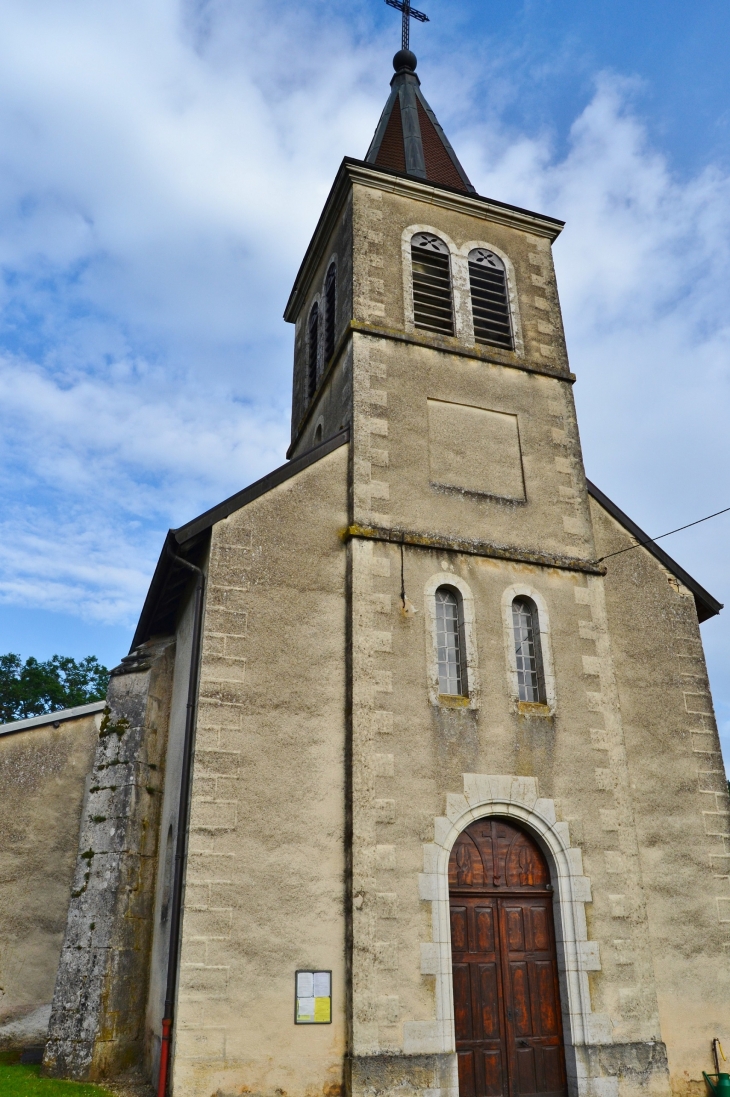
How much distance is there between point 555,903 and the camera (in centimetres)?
1001

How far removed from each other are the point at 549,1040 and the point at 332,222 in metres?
12.3

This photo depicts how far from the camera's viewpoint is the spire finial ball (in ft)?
63.1

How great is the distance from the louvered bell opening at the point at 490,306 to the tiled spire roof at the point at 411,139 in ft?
6.13

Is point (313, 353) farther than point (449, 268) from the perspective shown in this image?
Yes

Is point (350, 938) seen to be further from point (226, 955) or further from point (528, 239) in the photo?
point (528, 239)

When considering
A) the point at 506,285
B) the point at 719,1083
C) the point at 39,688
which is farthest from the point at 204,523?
the point at 39,688

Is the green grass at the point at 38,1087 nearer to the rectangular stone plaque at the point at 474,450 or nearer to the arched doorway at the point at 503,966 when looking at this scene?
the arched doorway at the point at 503,966

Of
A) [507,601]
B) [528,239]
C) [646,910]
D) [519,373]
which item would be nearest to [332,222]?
[528,239]

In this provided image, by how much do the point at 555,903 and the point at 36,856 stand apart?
23.6 feet

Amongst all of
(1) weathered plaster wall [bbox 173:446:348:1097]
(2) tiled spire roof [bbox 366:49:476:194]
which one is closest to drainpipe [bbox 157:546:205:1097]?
(1) weathered plaster wall [bbox 173:446:348:1097]

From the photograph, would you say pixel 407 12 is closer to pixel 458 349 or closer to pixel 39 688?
pixel 458 349

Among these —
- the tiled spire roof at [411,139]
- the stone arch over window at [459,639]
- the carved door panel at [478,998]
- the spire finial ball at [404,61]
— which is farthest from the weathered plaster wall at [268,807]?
the spire finial ball at [404,61]

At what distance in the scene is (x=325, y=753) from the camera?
9.73 meters

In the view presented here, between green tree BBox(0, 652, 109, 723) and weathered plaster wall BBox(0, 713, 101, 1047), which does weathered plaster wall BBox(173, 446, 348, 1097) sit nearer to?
weathered plaster wall BBox(0, 713, 101, 1047)
